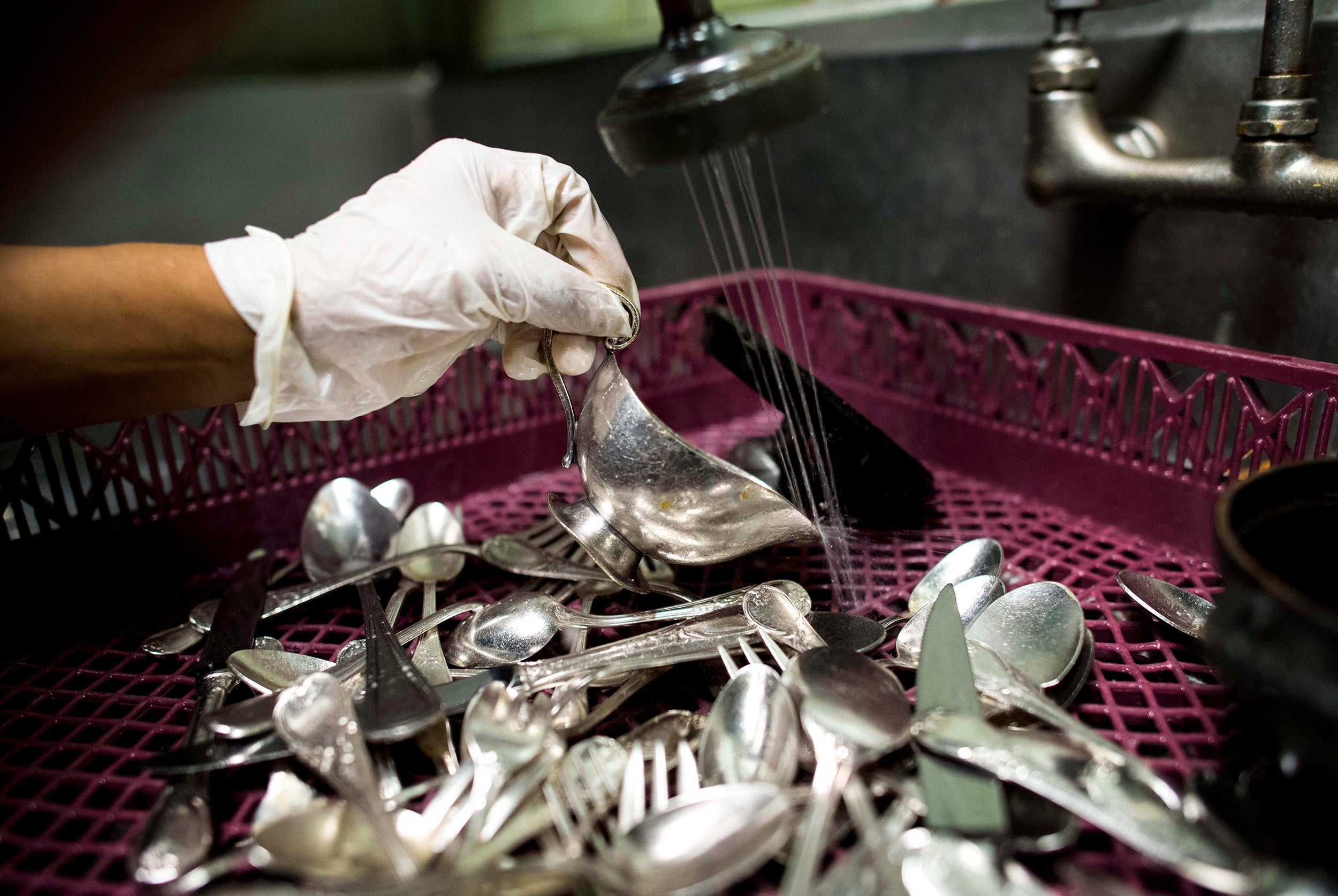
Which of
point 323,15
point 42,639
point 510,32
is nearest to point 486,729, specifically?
point 42,639

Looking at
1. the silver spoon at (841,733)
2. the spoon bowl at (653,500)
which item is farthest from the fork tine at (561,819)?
the spoon bowl at (653,500)

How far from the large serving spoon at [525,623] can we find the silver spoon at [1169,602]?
0.28m

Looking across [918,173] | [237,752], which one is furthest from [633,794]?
Answer: [918,173]

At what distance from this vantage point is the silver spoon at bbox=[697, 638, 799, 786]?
464 mm

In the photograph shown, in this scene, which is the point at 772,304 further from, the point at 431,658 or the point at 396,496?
the point at 431,658

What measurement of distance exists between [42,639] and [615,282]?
0.55 meters

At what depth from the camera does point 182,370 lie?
2.07ft

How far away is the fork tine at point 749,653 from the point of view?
1.76ft

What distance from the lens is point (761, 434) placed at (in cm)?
103

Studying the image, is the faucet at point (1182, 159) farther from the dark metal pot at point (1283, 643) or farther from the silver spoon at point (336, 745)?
the silver spoon at point (336, 745)

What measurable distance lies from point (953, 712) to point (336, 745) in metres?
0.34

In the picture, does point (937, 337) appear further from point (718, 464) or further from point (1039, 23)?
Result: point (718, 464)

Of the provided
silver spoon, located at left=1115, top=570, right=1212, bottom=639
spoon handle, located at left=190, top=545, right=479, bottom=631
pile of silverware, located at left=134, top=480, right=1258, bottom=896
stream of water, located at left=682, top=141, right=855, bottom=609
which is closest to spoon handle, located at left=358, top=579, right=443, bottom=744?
pile of silverware, located at left=134, top=480, right=1258, bottom=896

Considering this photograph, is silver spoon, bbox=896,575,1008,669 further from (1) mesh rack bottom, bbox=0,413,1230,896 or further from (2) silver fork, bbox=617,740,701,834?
(2) silver fork, bbox=617,740,701,834
